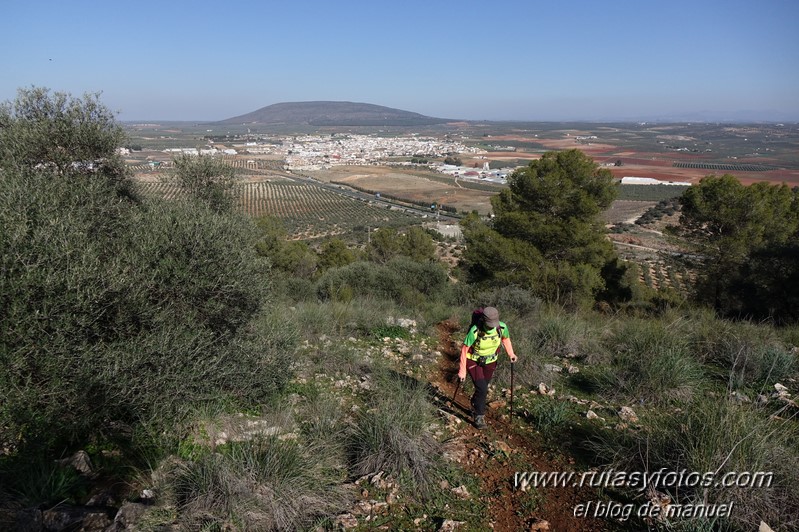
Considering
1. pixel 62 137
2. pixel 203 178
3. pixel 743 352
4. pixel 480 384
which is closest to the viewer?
pixel 480 384

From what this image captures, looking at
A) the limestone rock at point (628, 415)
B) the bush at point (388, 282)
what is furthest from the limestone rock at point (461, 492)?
the bush at point (388, 282)

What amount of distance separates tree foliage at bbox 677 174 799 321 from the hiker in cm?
1316

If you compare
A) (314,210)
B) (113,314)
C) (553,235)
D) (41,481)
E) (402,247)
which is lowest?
(314,210)

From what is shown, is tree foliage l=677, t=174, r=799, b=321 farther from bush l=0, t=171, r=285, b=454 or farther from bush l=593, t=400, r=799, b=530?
bush l=0, t=171, r=285, b=454

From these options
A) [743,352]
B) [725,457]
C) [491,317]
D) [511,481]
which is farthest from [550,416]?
[743,352]

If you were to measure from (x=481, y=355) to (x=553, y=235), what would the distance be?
37.3 ft

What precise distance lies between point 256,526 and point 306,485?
0.46 meters

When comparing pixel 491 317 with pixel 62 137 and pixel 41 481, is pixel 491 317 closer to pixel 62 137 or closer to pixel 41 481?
pixel 41 481

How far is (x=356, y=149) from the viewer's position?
161m

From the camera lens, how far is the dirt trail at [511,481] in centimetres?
318

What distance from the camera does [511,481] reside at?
366 cm

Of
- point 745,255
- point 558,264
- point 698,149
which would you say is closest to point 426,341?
point 558,264

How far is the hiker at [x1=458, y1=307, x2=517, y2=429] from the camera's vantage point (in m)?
4.52

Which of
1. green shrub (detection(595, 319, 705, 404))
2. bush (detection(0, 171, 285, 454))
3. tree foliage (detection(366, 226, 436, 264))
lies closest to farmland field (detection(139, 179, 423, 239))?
tree foliage (detection(366, 226, 436, 264))
